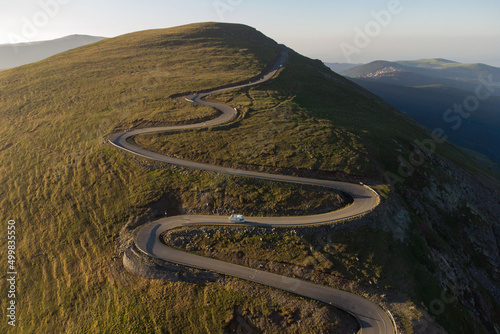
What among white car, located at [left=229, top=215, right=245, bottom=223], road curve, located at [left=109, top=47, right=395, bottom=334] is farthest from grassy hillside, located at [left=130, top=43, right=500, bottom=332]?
white car, located at [left=229, top=215, right=245, bottom=223]

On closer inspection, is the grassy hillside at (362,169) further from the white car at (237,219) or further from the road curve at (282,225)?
the white car at (237,219)

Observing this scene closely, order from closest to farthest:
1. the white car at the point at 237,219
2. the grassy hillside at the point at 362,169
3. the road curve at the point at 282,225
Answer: the road curve at the point at 282,225 < the grassy hillside at the point at 362,169 < the white car at the point at 237,219

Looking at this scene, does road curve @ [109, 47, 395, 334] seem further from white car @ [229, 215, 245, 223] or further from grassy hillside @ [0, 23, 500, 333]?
grassy hillside @ [0, 23, 500, 333]

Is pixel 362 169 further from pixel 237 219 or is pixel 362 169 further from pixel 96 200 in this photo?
pixel 96 200

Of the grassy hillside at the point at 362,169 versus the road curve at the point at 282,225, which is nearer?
the road curve at the point at 282,225

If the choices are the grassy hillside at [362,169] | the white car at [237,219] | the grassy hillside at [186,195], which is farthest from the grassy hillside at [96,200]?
the grassy hillside at [362,169]

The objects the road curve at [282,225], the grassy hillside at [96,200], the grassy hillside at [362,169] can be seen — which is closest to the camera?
the road curve at [282,225]

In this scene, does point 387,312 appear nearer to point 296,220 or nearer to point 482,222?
point 296,220

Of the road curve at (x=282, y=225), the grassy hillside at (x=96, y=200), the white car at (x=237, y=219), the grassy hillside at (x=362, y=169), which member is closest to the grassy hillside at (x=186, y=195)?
the grassy hillside at (x=96, y=200)

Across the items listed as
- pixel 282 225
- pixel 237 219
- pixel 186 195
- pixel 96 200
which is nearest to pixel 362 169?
pixel 282 225
